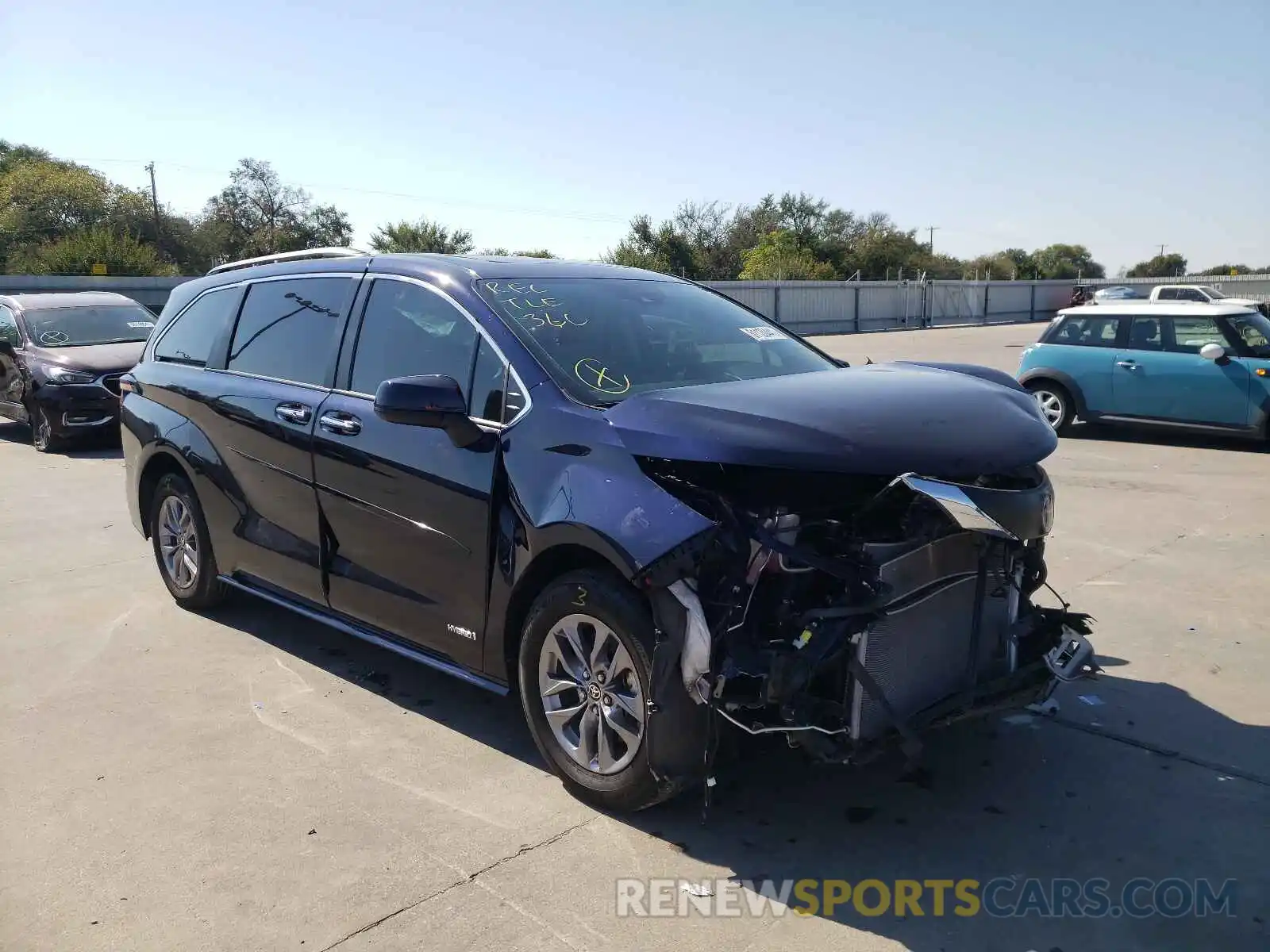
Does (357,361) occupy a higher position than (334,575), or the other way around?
(357,361)

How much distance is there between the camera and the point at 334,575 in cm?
468

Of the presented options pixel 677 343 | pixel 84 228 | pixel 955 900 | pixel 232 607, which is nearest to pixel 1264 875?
pixel 955 900

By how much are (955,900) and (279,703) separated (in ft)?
10.0

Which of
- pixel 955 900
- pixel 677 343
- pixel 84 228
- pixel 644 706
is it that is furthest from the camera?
pixel 84 228

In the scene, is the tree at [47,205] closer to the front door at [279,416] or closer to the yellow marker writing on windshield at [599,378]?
the front door at [279,416]

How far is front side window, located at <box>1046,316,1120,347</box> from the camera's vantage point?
12.1 meters

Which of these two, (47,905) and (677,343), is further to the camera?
A: (677,343)

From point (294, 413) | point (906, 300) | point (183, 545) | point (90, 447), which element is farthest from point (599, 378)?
point (906, 300)

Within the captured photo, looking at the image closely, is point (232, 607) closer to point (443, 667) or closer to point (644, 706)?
point (443, 667)

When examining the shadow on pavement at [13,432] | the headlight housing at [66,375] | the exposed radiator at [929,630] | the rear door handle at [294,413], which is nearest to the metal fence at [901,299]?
the shadow on pavement at [13,432]

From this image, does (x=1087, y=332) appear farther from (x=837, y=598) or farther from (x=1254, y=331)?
(x=837, y=598)

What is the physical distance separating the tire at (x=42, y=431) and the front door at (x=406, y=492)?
9303 millimetres

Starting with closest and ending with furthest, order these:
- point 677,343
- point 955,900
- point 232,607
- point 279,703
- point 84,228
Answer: point 955,900 < point 677,343 < point 279,703 < point 232,607 < point 84,228

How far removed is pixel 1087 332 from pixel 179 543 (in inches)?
411
